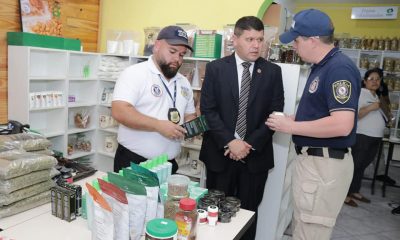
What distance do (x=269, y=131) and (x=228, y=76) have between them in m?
0.50

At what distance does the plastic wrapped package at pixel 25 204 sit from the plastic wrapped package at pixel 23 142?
0.88ft

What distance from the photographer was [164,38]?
2176 millimetres

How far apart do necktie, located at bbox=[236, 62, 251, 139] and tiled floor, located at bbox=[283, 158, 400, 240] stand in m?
1.46

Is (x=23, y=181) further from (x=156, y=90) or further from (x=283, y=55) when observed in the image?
(x=283, y=55)

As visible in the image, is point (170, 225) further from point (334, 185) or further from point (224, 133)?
point (224, 133)

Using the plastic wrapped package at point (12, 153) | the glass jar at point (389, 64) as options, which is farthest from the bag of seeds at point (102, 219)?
the glass jar at point (389, 64)

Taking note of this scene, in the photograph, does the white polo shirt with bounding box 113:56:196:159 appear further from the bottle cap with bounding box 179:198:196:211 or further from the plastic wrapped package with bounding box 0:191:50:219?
the bottle cap with bounding box 179:198:196:211

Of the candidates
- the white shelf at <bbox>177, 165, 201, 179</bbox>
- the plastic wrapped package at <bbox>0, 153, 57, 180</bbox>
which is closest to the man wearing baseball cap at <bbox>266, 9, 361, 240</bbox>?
the plastic wrapped package at <bbox>0, 153, 57, 180</bbox>

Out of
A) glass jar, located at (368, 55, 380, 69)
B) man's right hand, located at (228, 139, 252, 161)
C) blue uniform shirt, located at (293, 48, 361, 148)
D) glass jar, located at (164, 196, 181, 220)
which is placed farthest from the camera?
glass jar, located at (368, 55, 380, 69)

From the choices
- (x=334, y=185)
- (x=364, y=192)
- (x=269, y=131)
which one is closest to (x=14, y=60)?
(x=269, y=131)

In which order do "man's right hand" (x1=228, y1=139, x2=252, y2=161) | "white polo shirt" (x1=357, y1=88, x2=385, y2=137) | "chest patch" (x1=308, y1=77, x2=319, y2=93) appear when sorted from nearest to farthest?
1. "chest patch" (x1=308, y1=77, x2=319, y2=93)
2. "man's right hand" (x1=228, y1=139, x2=252, y2=161)
3. "white polo shirt" (x1=357, y1=88, x2=385, y2=137)

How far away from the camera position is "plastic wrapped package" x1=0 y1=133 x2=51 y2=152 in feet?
5.47

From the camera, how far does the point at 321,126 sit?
180 cm

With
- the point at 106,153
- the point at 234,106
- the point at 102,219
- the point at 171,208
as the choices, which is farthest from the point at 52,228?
the point at 106,153
